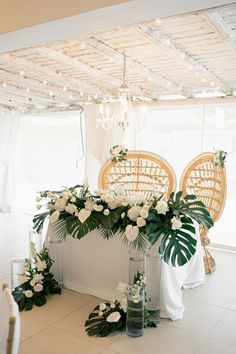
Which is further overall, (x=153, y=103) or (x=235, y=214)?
(x=153, y=103)

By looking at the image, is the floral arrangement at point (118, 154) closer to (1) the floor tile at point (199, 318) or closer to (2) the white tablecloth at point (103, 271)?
(2) the white tablecloth at point (103, 271)

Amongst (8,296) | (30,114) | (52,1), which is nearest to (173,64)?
(52,1)

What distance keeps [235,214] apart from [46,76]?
139 inches

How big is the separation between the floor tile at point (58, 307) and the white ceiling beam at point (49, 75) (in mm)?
2531

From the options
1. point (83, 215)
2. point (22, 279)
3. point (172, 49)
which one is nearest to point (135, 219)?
point (83, 215)

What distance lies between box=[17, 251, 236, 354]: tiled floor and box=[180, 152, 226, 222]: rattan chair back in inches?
43.2

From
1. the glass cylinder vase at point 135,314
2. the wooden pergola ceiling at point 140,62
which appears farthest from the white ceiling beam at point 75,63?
the glass cylinder vase at point 135,314

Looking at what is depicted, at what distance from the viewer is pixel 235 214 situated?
16.7ft

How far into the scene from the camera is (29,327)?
2451 mm

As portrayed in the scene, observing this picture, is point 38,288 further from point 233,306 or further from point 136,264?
point 233,306

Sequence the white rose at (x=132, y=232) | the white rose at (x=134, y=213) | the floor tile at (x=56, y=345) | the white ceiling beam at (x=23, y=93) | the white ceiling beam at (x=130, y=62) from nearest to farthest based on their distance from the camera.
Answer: the floor tile at (x=56, y=345)
the white rose at (x=132, y=232)
the white rose at (x=134, y=213)
the white ceiling beam at (x=130, y=62)
the white ceiling beam at (x=23, y=93)

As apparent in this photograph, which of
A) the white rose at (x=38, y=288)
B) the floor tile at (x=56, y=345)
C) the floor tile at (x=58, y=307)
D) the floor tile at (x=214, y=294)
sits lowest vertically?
the floor tile at (x=214, y=294)

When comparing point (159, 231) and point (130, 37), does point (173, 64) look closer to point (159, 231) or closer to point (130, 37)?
point (130, 37)

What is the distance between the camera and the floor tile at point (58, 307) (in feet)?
8.57
